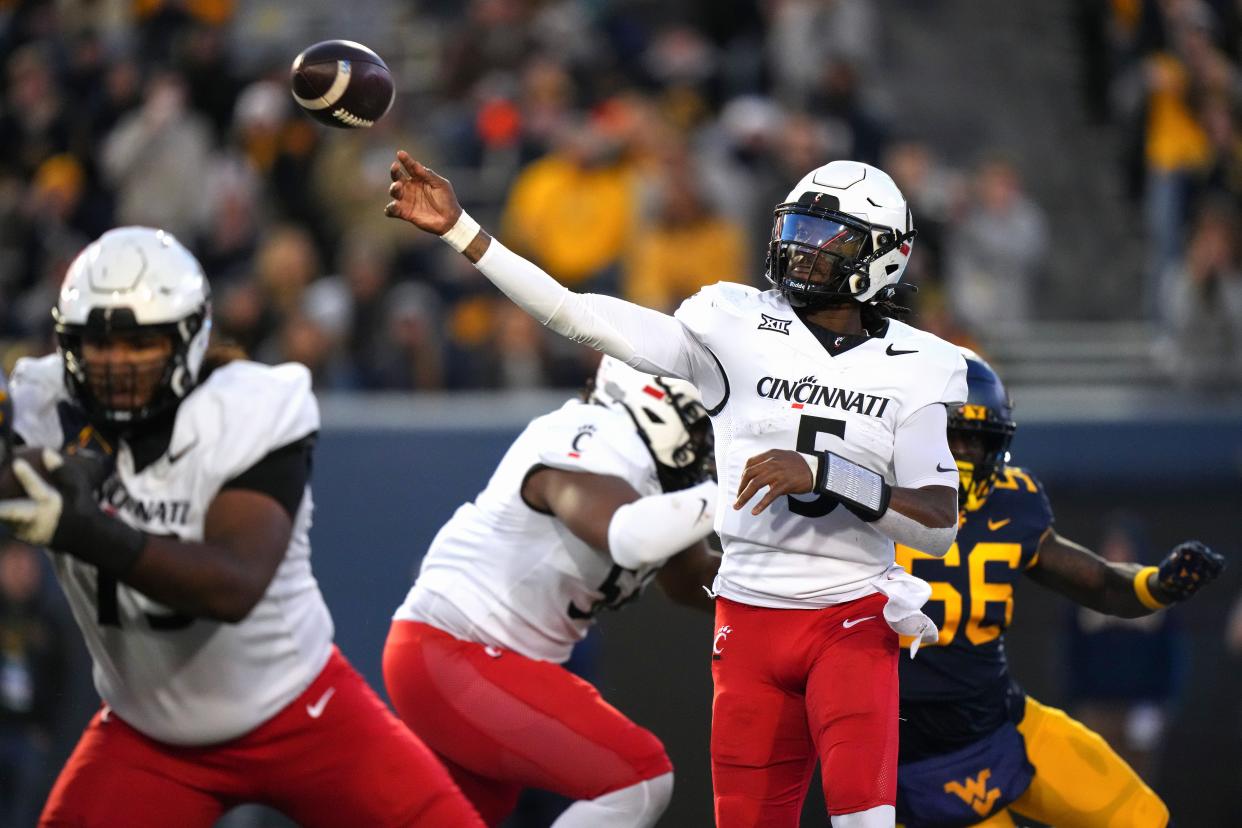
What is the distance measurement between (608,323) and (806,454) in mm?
533

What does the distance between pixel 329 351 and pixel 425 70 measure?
351 cm

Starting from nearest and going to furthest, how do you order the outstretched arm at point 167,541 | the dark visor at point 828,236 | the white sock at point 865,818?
the outstretched arm at point 167,541 → the white sock at point 865,818 → the dark visor at point 828,236

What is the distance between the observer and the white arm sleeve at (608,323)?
3811mm

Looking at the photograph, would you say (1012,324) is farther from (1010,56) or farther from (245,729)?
(245,729)

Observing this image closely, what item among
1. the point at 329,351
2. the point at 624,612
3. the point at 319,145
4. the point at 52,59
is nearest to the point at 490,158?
the point at 319,145

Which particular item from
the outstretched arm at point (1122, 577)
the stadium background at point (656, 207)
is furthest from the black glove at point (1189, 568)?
the stadium background at point (656, 207)

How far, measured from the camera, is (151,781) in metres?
3.70

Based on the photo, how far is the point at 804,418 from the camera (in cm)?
385

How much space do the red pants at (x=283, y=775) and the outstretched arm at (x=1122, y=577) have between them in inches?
68.0

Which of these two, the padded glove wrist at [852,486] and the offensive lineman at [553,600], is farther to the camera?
the offensive lineman at [553,600]

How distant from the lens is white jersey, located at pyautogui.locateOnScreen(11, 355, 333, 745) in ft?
11.9

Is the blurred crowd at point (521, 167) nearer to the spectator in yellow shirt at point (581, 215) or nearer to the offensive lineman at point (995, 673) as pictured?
the spectator in yellow shirt at point (581, 215)

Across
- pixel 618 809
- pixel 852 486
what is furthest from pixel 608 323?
pixel 618 809

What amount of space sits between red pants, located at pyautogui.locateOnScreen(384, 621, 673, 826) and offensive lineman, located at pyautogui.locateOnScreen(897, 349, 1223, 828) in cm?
70
